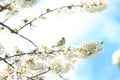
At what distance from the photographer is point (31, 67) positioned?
619cm

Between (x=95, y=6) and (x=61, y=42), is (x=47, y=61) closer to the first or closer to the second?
(x=61, y=42)

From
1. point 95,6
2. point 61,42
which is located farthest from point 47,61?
point 95,6

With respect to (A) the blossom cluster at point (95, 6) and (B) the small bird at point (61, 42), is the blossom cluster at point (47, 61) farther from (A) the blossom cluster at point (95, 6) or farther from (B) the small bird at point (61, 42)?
(A) the blossom cluster at point (95, 6)

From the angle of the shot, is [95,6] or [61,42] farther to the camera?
[95,6]

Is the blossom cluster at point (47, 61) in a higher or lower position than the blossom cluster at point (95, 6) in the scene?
lower

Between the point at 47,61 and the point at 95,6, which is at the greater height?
the point at 95,6

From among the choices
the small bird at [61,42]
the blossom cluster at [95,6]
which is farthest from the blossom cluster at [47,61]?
the blossom cluster at [95,6]

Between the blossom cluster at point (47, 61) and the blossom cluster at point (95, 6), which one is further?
the blossom cluster at point (95, 6)

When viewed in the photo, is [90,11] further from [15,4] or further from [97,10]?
[15,4]

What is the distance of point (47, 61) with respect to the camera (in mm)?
6090

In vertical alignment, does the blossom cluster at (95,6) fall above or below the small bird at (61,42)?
above

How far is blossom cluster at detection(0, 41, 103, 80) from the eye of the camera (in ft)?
19.5

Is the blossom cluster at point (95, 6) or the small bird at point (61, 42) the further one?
the blossom cluster at point (95, 6)

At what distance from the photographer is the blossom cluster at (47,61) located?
5.95 m
